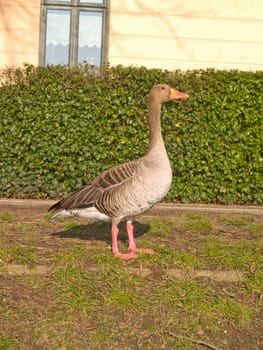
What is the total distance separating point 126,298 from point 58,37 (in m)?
8.45

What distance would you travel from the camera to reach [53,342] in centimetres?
407

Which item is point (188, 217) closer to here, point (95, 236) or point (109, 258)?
point (95, 236)

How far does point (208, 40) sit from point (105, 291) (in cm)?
822

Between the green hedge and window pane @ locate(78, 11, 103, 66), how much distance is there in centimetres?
156

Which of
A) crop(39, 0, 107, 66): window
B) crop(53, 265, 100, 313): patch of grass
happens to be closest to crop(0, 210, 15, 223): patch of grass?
crop(53, 265, 100, 313): patch of grass

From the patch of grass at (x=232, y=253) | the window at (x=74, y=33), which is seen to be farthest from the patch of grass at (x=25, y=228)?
the window at (x=74, y=33)

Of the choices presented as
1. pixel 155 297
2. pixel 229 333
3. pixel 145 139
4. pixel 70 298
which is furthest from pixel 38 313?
pixel 145 139

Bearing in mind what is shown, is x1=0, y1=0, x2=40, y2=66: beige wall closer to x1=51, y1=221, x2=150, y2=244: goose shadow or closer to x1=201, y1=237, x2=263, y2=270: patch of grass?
x1=51, y1=221, x2=150, y2=244: goose shadow

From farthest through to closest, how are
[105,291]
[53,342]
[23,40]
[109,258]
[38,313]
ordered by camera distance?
[23,40] < [109,258] < [105,291] < [38,313] < [53,342]

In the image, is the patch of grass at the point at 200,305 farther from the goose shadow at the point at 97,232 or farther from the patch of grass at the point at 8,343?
the goose shadow at the point at 97,232

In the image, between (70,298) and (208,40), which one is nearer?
(70,298)

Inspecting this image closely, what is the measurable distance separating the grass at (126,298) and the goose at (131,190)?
1.34 ft

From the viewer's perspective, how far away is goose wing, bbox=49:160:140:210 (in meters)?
5.48

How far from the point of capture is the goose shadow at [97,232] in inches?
259
